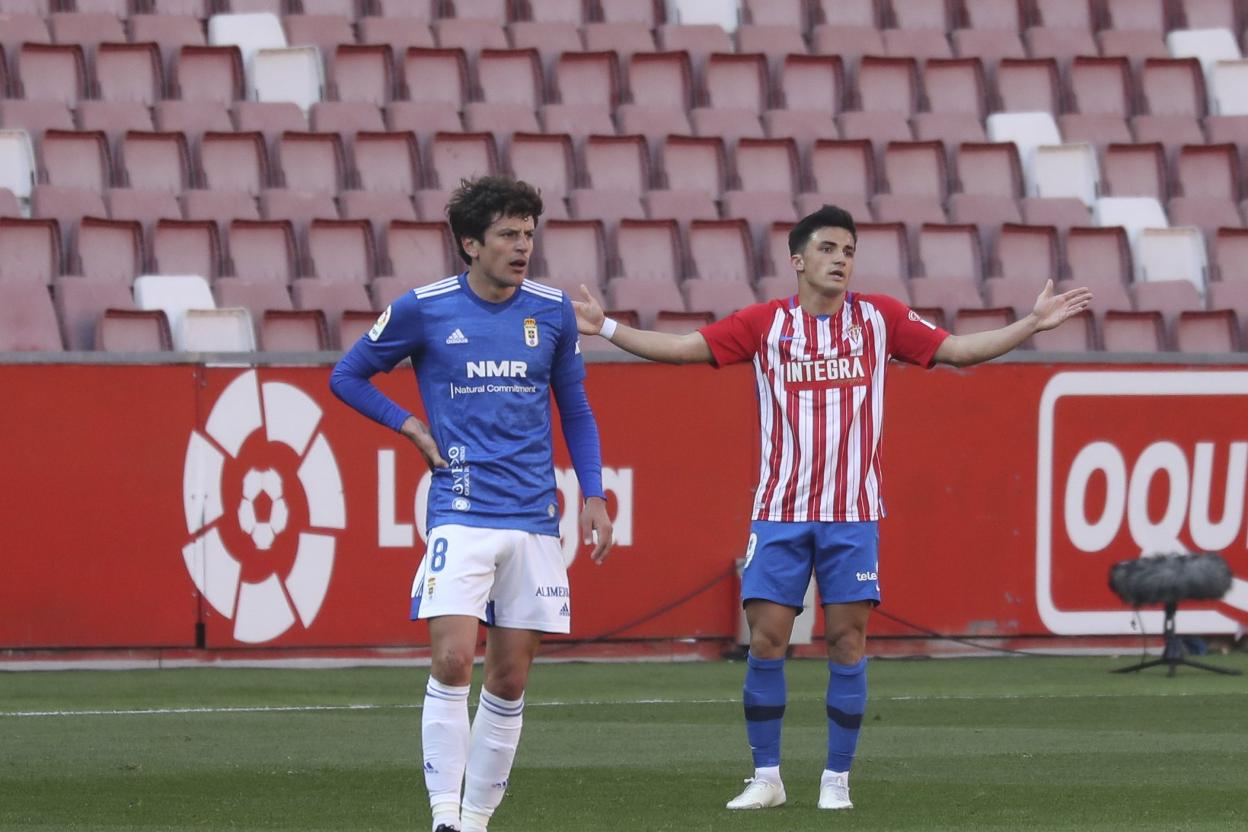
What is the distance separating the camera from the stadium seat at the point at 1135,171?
17.1 metres

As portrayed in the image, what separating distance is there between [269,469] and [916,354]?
19.2ft

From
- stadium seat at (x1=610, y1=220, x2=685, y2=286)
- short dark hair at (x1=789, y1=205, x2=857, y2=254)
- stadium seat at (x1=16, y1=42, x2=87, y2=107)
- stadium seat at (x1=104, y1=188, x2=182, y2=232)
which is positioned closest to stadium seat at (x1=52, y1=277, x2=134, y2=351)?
stadium seat at (x1=104, y1=188, x2=182, y2=232)

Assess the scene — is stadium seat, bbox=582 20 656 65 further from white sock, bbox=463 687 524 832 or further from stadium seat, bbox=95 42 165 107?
white sock, bbox=463 687 524 832

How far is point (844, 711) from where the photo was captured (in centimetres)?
720

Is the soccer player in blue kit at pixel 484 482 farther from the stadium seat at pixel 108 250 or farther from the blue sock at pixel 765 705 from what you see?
the stadium seat at pixel 108 250

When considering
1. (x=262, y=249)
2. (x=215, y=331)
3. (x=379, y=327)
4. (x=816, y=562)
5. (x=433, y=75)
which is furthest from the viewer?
(x=433, y=75)

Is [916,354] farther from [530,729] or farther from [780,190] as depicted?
[780,190]

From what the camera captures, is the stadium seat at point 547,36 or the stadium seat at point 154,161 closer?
the stadium seat at point 154,161

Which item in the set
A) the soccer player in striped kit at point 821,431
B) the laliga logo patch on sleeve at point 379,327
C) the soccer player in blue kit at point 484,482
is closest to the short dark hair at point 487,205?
the soccer player in blue kit at point 484,482

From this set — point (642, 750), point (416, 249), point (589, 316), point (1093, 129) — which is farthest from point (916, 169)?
point (589, 316)

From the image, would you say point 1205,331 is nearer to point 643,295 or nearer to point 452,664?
point 643,295

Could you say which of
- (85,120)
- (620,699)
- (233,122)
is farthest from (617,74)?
(620,699)

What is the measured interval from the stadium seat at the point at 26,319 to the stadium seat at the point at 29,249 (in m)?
0.60

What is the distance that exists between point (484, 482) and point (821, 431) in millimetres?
1666
